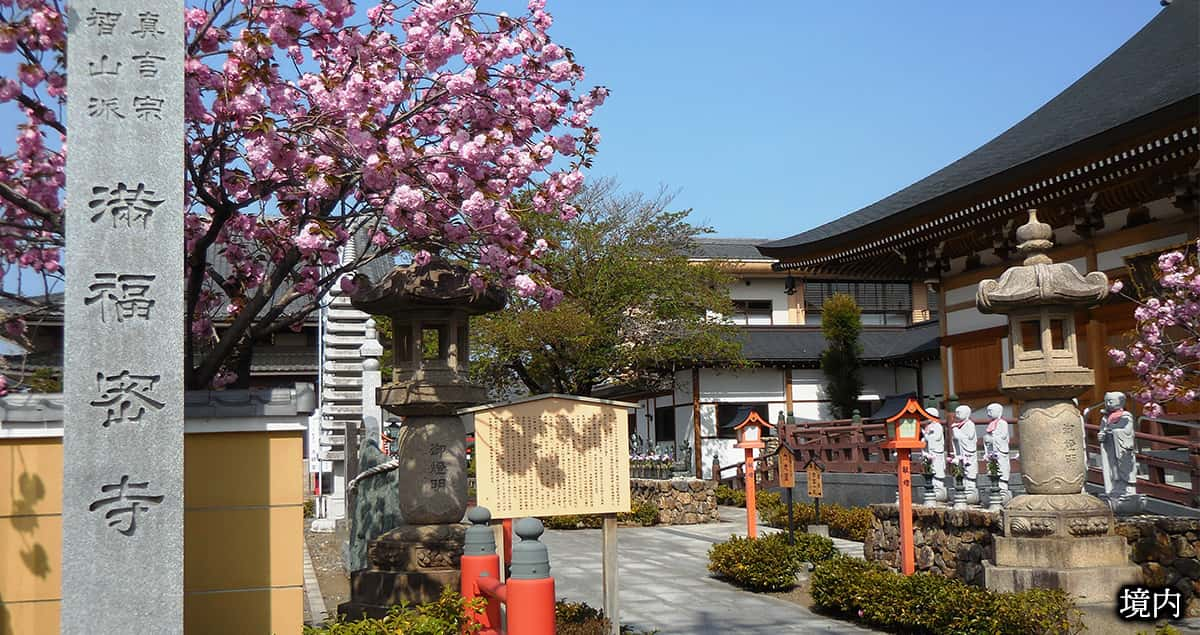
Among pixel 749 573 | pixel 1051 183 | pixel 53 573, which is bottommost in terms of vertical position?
pixel 749 573

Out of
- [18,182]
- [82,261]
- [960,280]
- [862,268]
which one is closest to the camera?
[82,261]

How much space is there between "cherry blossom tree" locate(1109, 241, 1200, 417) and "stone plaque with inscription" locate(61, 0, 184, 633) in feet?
39.3

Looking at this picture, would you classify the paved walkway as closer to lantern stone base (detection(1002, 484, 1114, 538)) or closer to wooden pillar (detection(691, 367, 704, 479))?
lantern stone base (detection(1002, 484, 1114, 538))

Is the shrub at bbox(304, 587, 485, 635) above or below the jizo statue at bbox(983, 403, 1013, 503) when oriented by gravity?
below

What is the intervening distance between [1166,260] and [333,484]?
1391 centimetres

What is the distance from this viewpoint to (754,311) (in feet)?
122

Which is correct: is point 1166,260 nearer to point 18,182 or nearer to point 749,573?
point 749,573

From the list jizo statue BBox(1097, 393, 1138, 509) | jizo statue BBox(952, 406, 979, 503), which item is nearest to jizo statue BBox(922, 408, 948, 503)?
jizo statue BBox(952, 406, 979, 503)

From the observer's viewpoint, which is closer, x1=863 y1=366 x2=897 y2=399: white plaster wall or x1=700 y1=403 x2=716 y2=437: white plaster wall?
x1=700 y1=403 x2=716 y2=437: white plaster wall

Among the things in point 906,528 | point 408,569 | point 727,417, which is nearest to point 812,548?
point 906,528

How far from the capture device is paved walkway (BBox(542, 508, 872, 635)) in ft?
35.5

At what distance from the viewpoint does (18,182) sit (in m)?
7.71

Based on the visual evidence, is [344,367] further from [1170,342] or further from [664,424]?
[664,424]

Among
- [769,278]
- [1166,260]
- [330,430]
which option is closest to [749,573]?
[1166,260]
